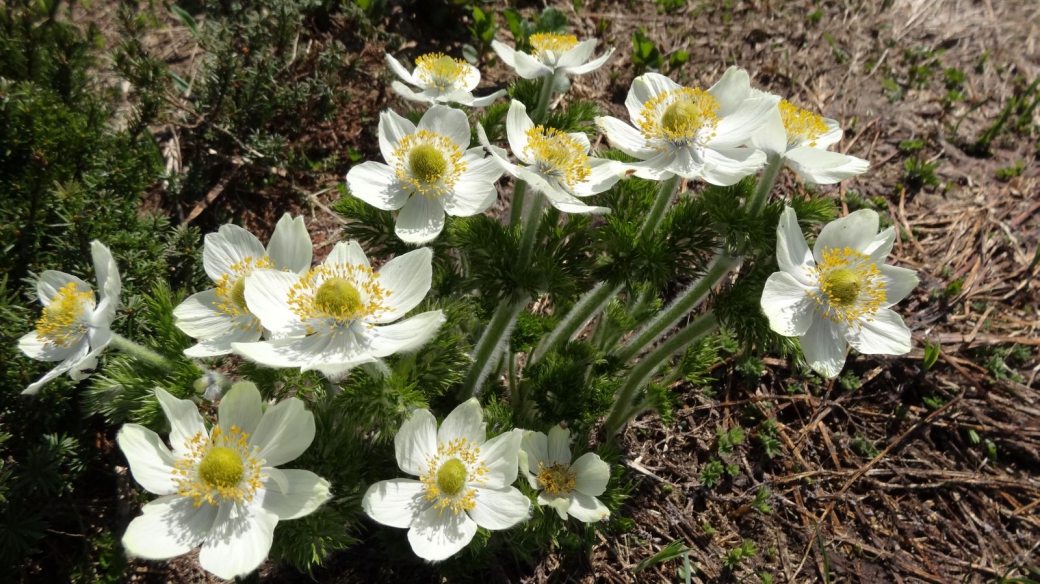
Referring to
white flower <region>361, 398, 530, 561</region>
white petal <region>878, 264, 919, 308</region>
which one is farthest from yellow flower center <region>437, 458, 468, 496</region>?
white petal <region>878, 264, 919, 308</region>

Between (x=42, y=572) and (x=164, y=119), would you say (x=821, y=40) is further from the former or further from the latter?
(x=42, y=572)

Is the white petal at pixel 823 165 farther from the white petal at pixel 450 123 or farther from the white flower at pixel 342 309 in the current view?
the white flower at pixel 342 309

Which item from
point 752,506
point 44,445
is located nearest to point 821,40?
point 752,506

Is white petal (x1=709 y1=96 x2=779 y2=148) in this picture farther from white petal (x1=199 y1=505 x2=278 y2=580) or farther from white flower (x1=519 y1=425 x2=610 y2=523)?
white petal (x1=199 y1=505 x2=278 y2=580)

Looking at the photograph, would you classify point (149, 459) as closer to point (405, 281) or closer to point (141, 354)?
point (141, 354)

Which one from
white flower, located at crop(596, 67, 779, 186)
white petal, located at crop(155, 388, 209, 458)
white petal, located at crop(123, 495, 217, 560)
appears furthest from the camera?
white flower, located at crop(596, 67, 779, 186)

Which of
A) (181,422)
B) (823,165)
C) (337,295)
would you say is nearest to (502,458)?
(337,295)
